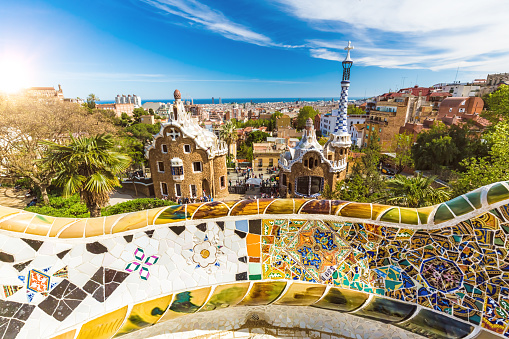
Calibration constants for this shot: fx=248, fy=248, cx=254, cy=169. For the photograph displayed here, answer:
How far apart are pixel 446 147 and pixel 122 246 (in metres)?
→ 27.4

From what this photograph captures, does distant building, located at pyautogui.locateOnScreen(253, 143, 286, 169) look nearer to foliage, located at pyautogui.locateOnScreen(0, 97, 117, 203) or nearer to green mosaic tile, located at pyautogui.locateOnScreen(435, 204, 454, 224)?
foliage, located at pyautogui.locateOnScreen(0, 97, 117, 203)

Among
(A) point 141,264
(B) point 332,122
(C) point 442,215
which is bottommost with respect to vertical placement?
(B) point 332,122

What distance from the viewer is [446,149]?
22.8 m

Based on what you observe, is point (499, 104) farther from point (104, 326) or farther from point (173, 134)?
point (104, 326)

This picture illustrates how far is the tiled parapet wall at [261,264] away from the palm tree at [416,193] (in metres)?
5.93

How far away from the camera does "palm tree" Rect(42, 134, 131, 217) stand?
852 cm

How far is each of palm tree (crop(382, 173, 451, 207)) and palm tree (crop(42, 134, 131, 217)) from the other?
10757 mm

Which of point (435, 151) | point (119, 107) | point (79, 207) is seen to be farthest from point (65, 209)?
point (119, 107)

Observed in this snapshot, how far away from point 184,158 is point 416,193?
15.0 meters

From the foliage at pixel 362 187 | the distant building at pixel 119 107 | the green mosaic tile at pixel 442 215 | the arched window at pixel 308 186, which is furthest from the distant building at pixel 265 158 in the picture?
the distant building at pixel 119 107

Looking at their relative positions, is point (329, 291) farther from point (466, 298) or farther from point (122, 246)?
point (122, 246)

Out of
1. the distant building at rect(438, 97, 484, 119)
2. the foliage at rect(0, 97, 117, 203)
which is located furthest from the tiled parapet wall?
the distant building at rect(438, 97, 484, 119)

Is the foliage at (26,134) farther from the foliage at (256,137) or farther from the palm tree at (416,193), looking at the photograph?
the foliage at (256,137)

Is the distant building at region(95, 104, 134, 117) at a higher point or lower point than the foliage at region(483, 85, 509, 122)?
lower
